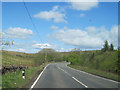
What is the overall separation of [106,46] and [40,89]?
76.9 meters

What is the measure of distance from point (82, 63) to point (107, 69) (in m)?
23.1

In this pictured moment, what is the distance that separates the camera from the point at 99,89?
37.0ft

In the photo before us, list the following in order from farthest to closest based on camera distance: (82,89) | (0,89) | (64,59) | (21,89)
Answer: (64,59) → (82,89) → (21,89) → (0,89)

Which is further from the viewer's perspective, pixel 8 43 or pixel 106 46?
pixel 106 46

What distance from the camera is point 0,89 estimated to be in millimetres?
9062

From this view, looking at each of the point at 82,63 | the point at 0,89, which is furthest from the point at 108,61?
the point at 82,63

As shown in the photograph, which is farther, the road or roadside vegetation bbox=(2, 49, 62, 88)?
the road

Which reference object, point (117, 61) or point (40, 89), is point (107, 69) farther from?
point (40, 89)

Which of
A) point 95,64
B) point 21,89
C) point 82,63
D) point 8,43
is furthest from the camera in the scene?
point 82,63

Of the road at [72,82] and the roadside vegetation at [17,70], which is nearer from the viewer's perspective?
the roadside vegetation at [17,70]

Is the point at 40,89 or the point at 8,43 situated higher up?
the point at 8,43

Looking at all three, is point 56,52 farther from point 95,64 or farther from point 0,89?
point 0,89

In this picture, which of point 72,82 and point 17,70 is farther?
point 17,70

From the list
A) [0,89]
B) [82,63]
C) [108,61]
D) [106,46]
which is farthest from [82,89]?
[106,46]
